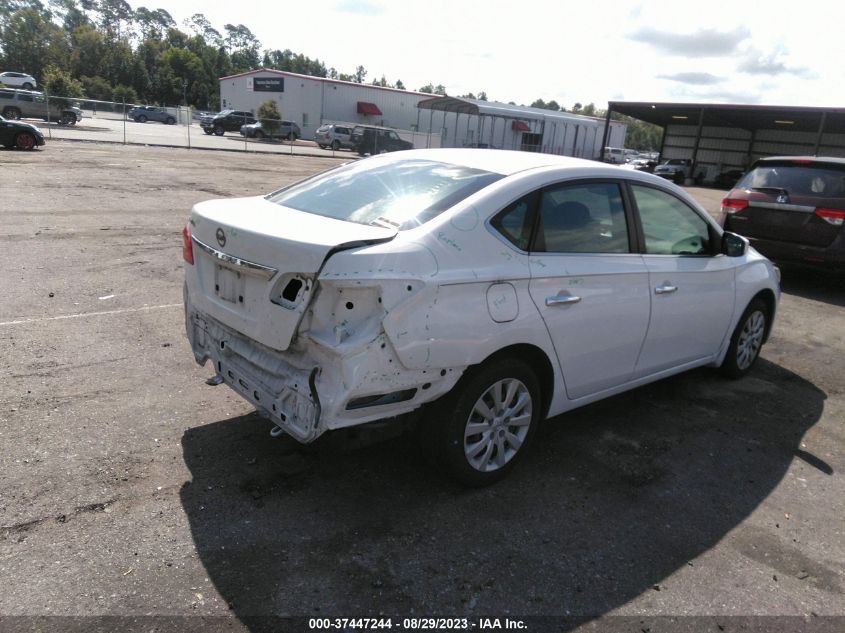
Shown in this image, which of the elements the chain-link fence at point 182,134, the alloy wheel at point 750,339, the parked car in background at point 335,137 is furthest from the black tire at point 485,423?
the parked car in background at point 335,137

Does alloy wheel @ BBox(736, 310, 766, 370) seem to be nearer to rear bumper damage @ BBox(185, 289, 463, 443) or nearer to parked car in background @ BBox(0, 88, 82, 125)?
rear bumper damage @ BBox(185, 289, 463, 443)

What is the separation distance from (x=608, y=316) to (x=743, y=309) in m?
1.99

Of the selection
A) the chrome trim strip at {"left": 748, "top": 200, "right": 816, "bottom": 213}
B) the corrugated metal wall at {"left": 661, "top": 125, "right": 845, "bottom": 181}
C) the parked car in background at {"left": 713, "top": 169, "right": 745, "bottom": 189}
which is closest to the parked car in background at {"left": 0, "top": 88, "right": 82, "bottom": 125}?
the chrome trim strip at {"left": 748, "top": 200, "right": 816, "bottom": 213}

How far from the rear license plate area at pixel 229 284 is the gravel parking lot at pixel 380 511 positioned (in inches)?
34.9

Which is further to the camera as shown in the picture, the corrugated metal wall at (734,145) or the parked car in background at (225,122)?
the parked car in background at (225,122)

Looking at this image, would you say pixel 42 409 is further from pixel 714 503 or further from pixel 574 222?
pixel 714 503

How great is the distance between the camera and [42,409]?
4.03 metres

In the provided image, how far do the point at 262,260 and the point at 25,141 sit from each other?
22.2m

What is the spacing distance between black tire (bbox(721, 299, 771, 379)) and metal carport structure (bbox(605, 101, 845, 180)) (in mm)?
33744

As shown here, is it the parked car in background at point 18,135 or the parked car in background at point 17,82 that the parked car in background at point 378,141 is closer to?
the parked car in background at point 18,135

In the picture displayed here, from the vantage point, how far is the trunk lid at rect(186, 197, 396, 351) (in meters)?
2.90

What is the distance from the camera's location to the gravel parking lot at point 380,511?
2.67 meters

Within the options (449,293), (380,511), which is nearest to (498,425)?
(380,511)

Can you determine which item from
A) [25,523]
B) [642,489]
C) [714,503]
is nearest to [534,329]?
[642,489]
